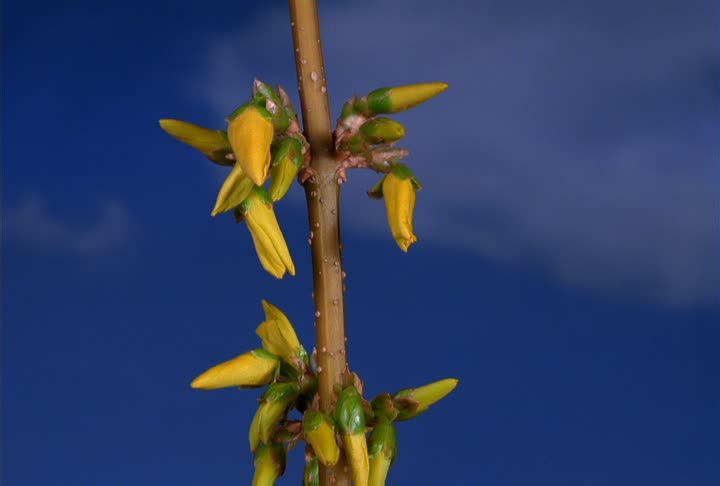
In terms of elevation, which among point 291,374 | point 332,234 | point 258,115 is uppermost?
Result: point 258,115

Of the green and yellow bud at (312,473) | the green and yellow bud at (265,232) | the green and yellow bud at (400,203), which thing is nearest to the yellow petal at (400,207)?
the green and yellow bud at (400,203)

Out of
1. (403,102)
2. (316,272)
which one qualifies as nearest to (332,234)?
(316,272)

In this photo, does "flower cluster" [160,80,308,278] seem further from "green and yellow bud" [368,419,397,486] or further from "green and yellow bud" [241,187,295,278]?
"green and yellow bud" [368,419,397,486]

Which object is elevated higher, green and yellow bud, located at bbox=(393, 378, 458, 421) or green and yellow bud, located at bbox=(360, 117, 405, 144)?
green and yellow bud, located at bbox=(360, 117, 405, 144)

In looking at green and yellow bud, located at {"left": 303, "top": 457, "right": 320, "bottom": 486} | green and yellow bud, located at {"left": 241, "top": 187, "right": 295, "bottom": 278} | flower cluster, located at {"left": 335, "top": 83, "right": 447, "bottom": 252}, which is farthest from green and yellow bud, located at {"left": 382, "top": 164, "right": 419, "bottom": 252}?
green and yellow bud, located at {"left": 303, "top": 457, "right": 320, "bottom": 486}

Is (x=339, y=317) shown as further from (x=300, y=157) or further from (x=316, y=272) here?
(x=300, y=157)

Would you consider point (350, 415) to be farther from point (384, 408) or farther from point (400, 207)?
point (400, 207)
